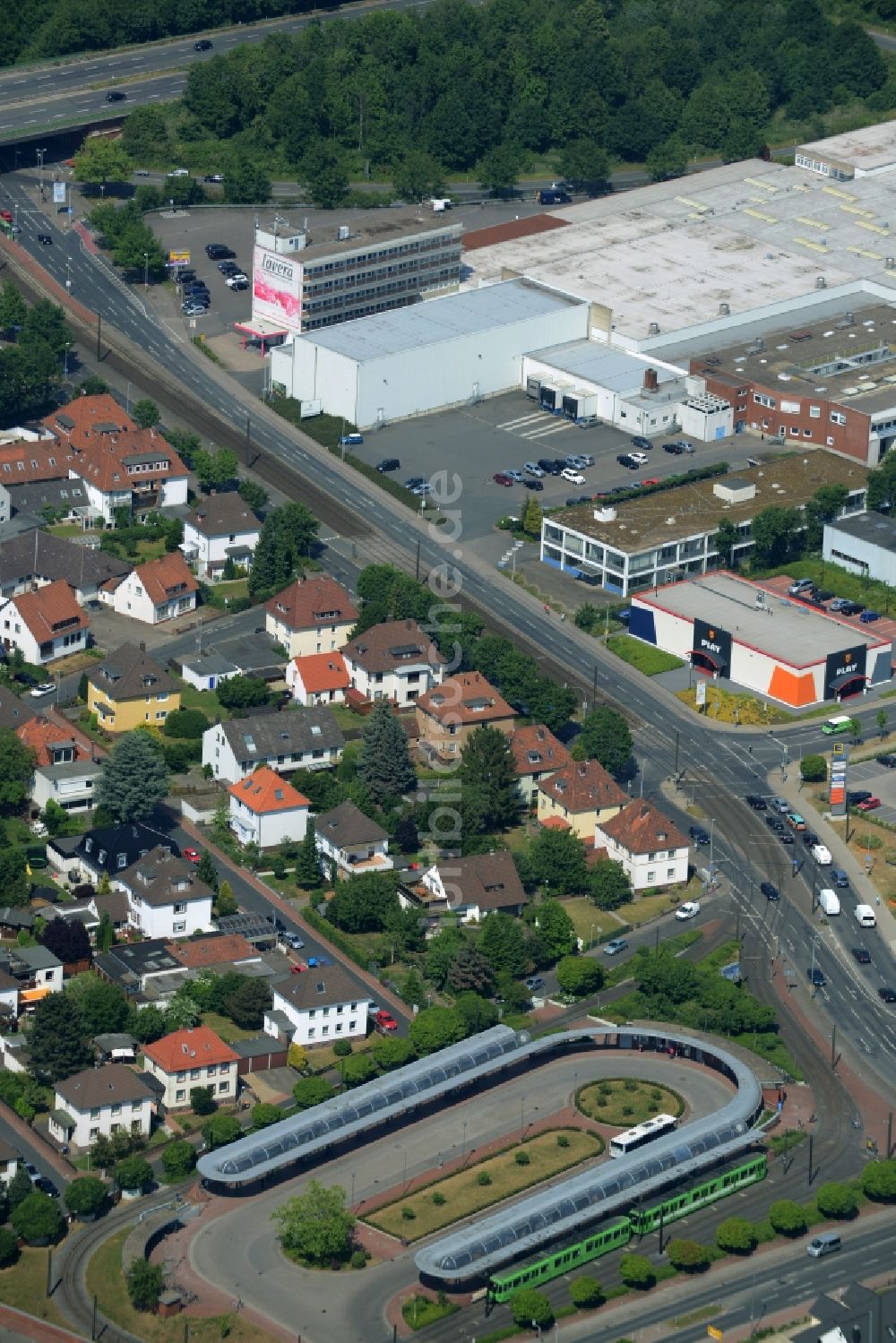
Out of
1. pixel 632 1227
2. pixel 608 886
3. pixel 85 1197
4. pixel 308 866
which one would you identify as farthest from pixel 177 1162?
pixel 608 886

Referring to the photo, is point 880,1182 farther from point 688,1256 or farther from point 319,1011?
point 319,1011

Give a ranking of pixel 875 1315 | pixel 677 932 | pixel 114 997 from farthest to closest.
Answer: pixel 677 932, pixel 114 997, pixel 875 1315

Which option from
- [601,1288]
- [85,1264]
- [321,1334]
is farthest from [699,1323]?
[85,1264]

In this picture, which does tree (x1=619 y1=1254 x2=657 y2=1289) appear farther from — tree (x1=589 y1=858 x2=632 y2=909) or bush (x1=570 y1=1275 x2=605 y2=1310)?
tree (x1=589 y1=858 x2=632 y2=909)

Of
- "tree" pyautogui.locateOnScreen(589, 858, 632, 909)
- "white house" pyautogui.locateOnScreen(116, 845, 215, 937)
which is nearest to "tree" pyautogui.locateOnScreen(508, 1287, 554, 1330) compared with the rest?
"white house" pyautogui.locateOnScreen(116, 845, 215, 937)

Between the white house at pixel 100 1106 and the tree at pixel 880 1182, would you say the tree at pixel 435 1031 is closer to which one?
the white house at pixel 100 1106

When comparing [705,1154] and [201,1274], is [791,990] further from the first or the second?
[201,1274]
